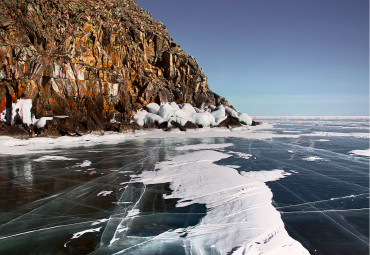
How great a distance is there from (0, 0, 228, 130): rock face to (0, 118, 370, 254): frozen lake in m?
12.2

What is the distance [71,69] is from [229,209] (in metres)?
22.0

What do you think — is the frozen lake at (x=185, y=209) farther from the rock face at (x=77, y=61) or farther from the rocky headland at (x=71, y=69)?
the rock face at (x=77, y=61)

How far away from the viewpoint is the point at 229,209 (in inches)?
205

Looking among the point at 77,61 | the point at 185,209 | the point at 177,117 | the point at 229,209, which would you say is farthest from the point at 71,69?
the point at 229,209

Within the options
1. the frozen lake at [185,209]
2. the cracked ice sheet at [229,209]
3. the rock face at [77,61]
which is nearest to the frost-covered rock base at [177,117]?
the rock face at [77,61]

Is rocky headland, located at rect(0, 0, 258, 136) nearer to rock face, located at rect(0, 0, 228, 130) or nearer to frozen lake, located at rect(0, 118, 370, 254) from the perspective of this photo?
rock face, located at rect(0, 0, 228, 130)

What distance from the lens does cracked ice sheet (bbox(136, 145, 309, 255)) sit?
3.80 m

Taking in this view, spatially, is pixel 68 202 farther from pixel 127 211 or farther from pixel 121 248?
pixel 121 248

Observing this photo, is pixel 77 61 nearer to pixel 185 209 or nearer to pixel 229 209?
pixel 185 209

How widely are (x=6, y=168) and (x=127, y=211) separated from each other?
7.87 metres

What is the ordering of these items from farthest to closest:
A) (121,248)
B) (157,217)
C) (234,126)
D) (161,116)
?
(234,126) < (161,116) < (157,217) < (121,248)

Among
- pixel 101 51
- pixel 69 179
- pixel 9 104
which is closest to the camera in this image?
pixel 69 179

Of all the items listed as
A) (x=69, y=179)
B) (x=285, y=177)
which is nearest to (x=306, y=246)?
(x=285, y=177)

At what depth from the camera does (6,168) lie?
31.9 feet
